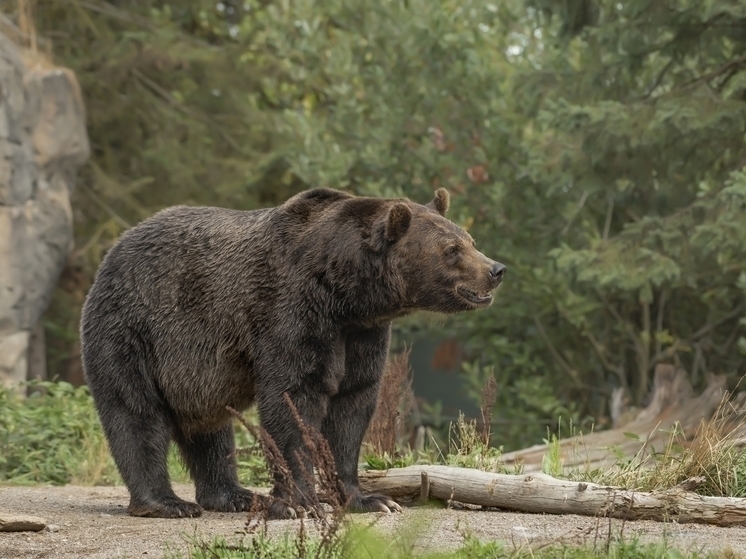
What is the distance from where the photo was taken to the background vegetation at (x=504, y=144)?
10031 millimetres

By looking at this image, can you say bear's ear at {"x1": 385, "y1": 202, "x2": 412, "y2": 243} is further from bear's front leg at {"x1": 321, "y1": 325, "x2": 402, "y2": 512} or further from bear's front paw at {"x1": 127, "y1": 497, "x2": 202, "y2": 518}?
bear's front paw at {"x1": 127, "y1": 497, "x2": 202, "y2": 518}

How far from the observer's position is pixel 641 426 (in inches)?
389

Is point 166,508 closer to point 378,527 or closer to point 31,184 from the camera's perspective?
point 378,527

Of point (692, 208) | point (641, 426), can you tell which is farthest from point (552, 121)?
point (641, 426)

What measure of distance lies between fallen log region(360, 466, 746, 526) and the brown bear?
34 centimetres

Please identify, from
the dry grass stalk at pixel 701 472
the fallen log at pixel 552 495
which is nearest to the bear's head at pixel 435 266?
the fallen log at pixel 552 495

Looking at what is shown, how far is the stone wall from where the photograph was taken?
13.3 m

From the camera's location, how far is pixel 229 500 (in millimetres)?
6965

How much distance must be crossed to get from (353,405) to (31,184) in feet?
27.7

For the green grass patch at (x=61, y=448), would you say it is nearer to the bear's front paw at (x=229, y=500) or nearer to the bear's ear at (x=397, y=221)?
the bear's front paw at (x=229, y=500)

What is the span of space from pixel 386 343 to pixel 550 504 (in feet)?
4.06

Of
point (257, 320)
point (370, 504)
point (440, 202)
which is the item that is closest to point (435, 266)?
point (440, 202)

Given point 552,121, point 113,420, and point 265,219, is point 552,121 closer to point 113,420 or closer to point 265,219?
point 265,219

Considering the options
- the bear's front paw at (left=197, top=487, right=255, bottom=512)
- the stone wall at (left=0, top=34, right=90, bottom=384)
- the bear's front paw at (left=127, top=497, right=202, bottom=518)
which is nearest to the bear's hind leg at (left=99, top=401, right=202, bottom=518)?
the bear's front paw at (left=127, top=497, right=202, bottom=518)
